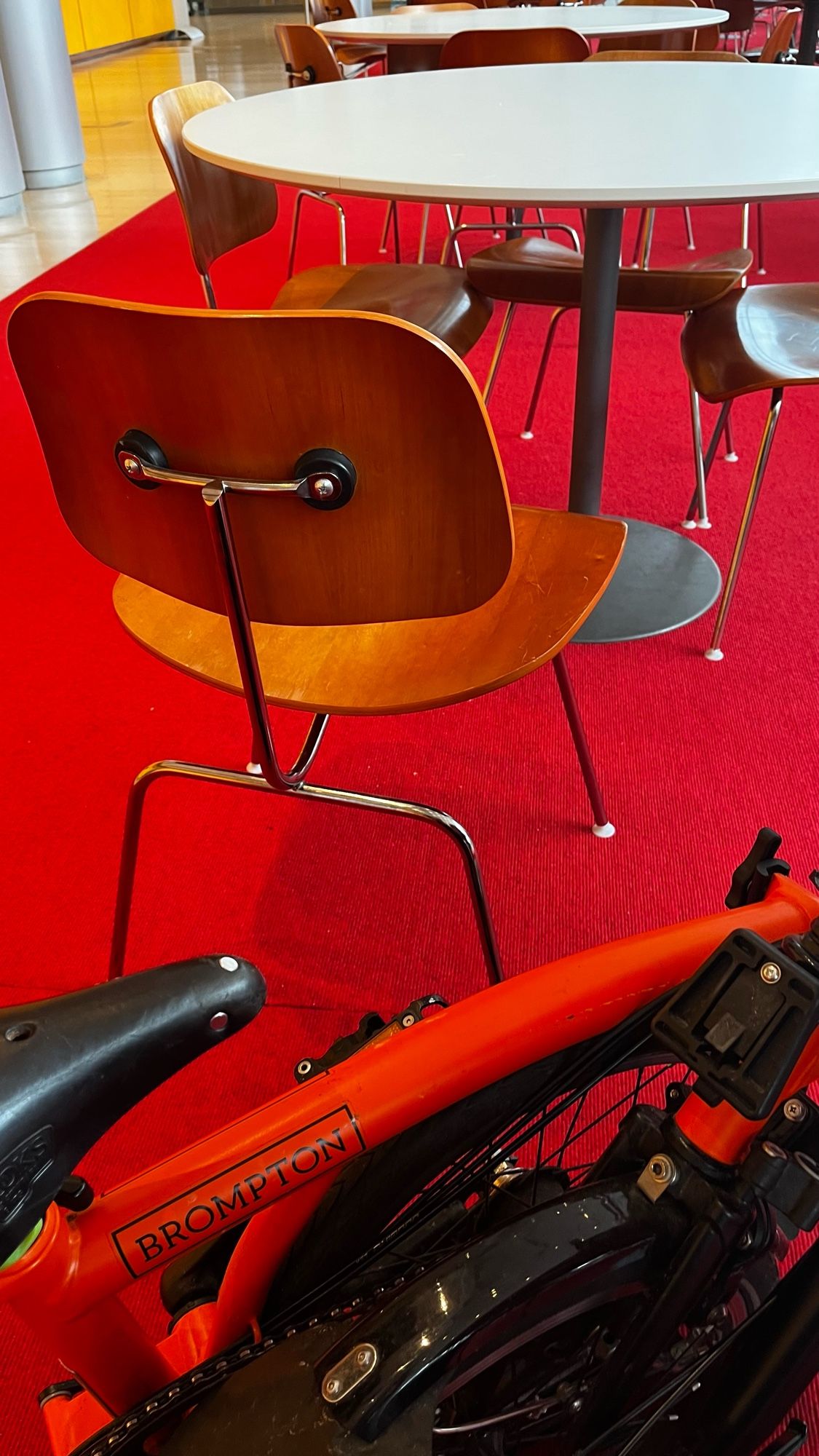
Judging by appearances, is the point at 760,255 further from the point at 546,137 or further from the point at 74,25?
the point at 74,25

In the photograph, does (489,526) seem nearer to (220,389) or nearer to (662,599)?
(220,389)

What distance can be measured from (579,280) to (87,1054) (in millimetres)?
1936

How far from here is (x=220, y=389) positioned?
0.75m

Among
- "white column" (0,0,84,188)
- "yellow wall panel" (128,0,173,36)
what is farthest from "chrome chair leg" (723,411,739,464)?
"yellow wall panel" (128,0,173,36)

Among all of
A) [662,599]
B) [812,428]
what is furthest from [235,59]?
[662,599]

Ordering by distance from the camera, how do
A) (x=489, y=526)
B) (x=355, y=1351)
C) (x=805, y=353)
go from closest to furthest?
(x=355, y=1351) → (x=489, y=526) → (x=805, y=353)

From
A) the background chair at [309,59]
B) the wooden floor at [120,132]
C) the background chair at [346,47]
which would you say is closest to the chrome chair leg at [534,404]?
the background chair at [309,59]

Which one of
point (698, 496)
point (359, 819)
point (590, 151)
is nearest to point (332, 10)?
point (698, 496)

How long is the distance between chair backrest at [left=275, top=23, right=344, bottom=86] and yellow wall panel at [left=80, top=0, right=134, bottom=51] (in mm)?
6828

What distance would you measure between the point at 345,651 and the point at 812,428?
211cm

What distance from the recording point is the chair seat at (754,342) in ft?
5.48

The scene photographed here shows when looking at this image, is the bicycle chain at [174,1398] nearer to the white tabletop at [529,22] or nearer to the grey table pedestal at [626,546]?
the grey table pedestal at [626,546]

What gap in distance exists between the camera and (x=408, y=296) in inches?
82.1

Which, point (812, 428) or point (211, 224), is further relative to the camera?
point (812, 428)
